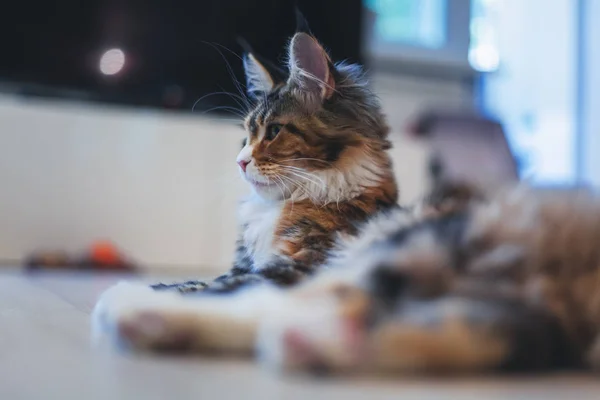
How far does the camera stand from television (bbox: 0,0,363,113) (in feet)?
2.02

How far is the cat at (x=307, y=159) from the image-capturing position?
1.66 ft

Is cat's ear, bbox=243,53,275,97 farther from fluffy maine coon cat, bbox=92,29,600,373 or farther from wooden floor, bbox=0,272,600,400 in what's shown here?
wooden floor, bbox=0,272,600,400

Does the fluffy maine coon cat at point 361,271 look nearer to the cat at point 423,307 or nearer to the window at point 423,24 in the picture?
the cat at point 423,307

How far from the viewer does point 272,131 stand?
53 cm

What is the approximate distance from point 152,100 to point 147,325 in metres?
0.93

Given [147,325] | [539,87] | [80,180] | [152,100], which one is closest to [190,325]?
[147,325]

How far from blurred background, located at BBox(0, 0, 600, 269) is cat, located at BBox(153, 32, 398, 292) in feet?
1.19

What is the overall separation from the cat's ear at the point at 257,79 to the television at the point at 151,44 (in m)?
0.01

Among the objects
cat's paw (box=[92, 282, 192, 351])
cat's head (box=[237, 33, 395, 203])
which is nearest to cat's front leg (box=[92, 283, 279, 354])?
cat's paw (box=[92, 282, 192, 351])

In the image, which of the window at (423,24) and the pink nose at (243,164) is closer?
the pink nose at (243,164)

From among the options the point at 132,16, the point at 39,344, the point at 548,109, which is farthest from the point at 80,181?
the point at 548,109

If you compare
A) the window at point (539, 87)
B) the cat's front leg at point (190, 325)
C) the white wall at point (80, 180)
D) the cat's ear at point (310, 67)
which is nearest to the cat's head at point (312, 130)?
the cat's ear at point (310, 67)

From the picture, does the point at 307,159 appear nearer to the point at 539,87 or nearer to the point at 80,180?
the point at 80,180

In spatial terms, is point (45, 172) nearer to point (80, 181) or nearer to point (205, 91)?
point (80, 181)
